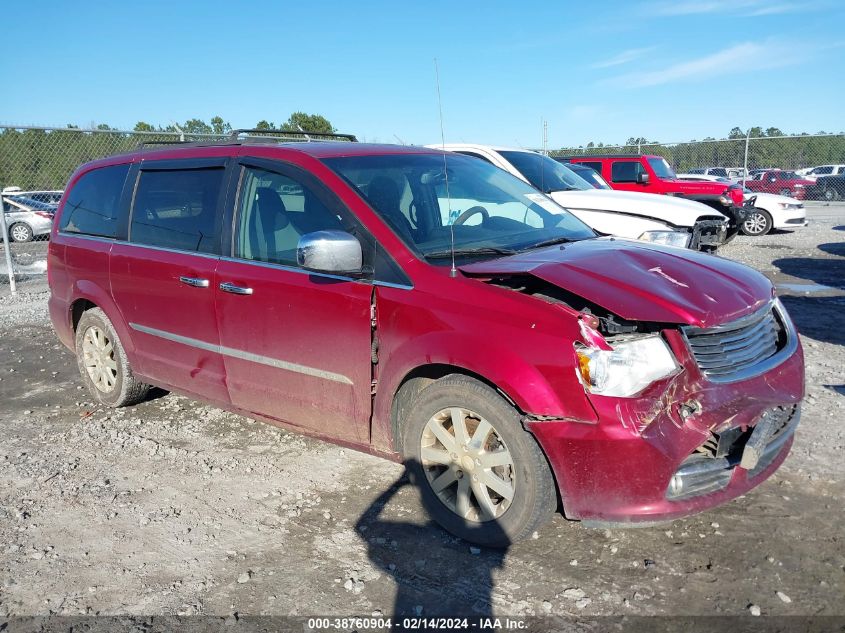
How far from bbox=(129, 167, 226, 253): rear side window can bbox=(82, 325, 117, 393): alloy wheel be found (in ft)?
3.13

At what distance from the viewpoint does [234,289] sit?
158 inches

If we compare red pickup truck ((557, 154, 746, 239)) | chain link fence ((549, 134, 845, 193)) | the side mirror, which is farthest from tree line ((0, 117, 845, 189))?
red pickup truck ((557, 154, 746, 239))

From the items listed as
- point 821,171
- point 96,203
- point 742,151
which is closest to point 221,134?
point 96,203

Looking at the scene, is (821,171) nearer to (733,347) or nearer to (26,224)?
(26,224)

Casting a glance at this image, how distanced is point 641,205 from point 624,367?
575cm

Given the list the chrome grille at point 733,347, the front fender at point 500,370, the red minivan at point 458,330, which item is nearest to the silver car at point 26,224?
the red minivan at point 458,330

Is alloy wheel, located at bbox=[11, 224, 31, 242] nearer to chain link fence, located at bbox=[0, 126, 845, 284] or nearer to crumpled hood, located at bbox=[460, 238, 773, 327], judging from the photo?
chain link fence, located at bbox=[0, 126, 845, 284]

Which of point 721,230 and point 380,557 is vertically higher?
point 721,230

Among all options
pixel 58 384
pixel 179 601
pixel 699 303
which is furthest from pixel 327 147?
pixel 58 384

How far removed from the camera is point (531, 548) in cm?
326

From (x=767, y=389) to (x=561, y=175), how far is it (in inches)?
259

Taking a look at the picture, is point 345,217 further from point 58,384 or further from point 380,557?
point 58,384

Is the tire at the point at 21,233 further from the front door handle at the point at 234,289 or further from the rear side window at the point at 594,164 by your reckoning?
the front door handle at the point at 234,289

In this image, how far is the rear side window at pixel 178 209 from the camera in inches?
168
